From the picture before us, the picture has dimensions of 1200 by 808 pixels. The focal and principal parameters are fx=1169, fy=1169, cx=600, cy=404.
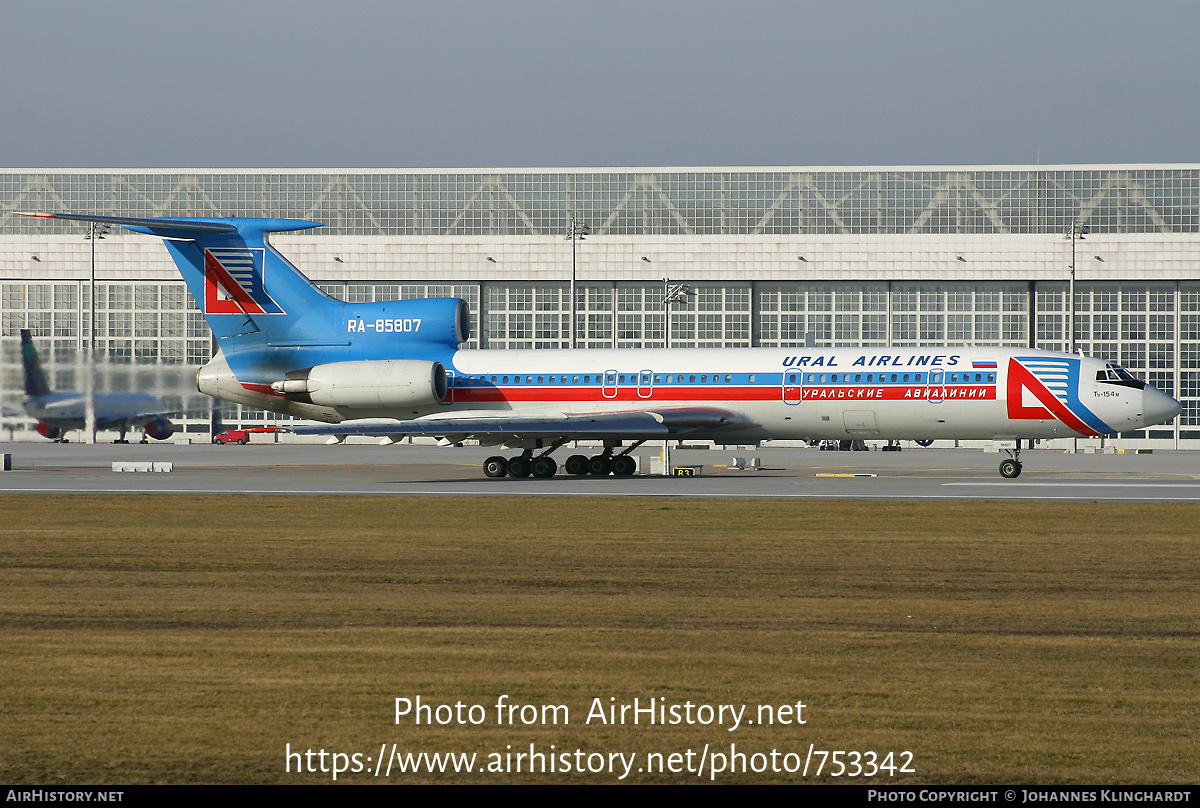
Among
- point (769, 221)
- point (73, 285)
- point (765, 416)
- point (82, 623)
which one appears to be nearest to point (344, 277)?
point (73, 285)

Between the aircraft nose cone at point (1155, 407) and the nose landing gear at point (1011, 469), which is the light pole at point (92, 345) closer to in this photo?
the nose landing gear at point (1011, 469)

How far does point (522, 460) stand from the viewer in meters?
38.3

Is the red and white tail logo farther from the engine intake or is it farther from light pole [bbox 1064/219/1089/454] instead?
light pole [bbox 1064/219/1089/454]

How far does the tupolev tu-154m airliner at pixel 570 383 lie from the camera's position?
36.1m

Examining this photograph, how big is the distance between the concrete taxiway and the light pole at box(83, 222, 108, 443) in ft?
6.47

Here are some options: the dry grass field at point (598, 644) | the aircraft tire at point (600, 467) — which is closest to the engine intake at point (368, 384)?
the aircraft tire at point (600, 467)

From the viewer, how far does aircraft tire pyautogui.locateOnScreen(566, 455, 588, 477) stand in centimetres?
3866

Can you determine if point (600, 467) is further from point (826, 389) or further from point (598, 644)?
point (598, 644)

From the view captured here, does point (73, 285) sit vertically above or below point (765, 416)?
above

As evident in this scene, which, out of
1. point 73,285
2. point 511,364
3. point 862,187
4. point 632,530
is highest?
point 862,187

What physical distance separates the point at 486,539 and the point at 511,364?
19948 mm

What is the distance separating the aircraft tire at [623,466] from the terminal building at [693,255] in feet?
112

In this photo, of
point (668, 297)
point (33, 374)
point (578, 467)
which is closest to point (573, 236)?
point (668, 297)

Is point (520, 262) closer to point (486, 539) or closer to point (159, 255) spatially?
point (159, 255)
